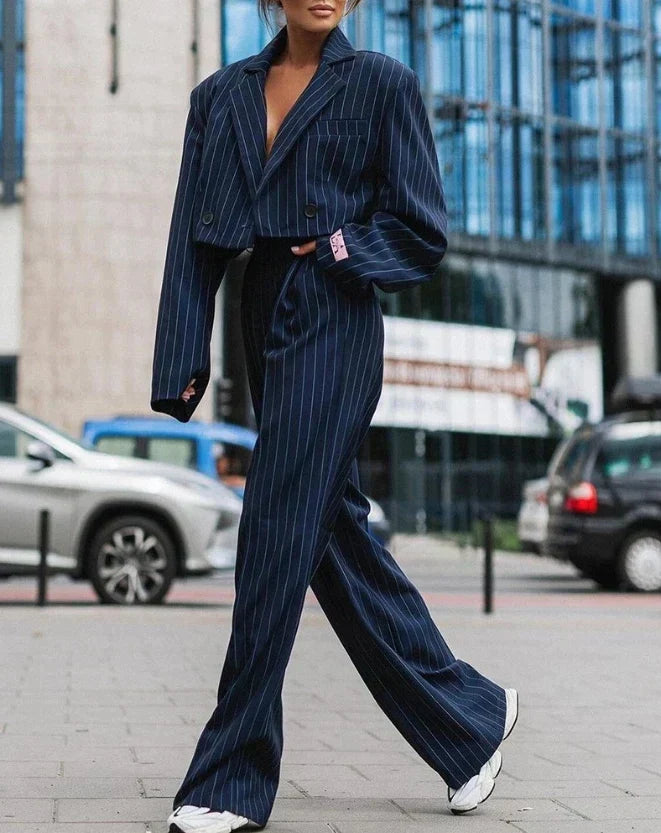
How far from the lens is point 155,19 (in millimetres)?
33375

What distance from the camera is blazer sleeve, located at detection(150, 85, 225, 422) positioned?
3811mm

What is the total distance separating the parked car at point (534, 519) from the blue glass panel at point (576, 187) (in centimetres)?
2164

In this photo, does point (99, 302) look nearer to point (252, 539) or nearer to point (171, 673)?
point (171, 673)

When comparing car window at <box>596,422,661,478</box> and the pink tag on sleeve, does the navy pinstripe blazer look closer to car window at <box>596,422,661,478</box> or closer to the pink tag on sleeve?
the pink tag on sleeve

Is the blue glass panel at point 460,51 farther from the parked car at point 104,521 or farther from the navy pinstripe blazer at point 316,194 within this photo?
the navy pinstripe blazer at point 316,194

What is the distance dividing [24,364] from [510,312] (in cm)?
1303

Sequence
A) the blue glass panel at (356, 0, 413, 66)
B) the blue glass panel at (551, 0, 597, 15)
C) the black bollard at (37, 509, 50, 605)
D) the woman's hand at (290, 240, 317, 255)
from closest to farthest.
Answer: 1. the woman's hand at (290, 240, 317, 255)
2. the black bollard at (37, 509, 50, 605)
3. the blue glass panel at (356, 0, 413, 66)
4. the blue glass panel at (551, 0, 597, 15)

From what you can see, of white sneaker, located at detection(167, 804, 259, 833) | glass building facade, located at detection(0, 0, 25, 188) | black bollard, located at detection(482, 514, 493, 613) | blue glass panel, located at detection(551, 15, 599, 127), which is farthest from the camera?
blue glass panel, located at detection(551, 15, 599, 127)

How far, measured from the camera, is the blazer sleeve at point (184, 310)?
3811mm

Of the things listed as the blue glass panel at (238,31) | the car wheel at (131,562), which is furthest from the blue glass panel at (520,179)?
the car wheel at (131,562)

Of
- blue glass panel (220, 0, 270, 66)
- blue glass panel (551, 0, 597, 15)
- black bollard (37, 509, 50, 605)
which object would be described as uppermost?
blue glass panel (551, 0, 597, 15)

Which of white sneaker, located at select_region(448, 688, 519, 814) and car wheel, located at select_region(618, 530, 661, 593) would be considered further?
car wheel, located at select_region(618, 530, 661, 593)

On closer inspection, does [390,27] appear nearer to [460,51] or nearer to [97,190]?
[460,51]

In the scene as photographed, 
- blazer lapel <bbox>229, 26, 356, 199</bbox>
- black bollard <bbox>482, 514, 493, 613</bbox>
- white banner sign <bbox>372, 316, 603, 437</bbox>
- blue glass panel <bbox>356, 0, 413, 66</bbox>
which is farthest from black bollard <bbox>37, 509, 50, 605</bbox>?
blue glass panel <bbox>356, 0, 413, 66</bbox>
